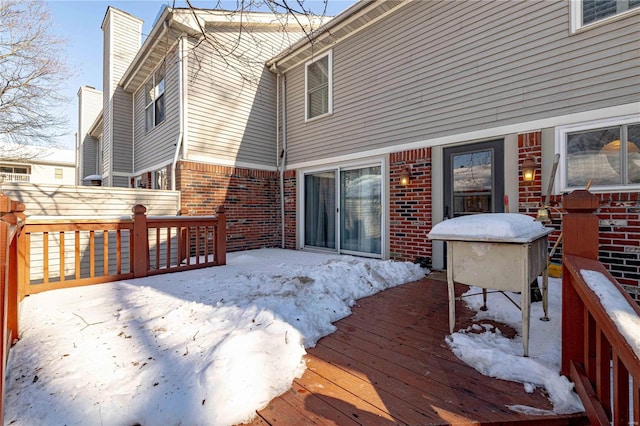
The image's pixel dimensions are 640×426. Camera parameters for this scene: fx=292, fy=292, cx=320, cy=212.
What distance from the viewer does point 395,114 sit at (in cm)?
541

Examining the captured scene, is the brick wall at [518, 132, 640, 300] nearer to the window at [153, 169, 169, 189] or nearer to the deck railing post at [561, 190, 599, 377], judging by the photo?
the deck railing post at [561, 190, 599, 377]

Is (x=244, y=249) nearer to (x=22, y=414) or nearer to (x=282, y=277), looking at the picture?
(x=282, y=277)

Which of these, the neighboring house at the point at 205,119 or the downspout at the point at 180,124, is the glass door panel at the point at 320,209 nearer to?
the neighboring house at the point at 205,119

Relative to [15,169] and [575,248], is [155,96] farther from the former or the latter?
[15,169]

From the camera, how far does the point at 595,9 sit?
3.58 m

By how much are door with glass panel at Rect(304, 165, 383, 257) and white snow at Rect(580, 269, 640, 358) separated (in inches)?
167

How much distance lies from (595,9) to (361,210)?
4.26m

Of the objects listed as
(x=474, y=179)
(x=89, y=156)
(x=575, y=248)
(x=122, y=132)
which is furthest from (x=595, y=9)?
(x=89, y=156)

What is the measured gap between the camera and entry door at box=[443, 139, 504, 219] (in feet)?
14.0

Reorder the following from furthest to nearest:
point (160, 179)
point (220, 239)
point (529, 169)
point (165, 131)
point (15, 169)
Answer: point (15, 169) → point (160, 179) → point (165, 131) → point (220, 239) → point (529, 169)

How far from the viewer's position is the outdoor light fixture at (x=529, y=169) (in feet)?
12.8

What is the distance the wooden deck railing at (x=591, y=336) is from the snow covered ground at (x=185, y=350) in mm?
164

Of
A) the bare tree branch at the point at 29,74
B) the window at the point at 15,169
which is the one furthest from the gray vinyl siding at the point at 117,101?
the window at the point at 15,169

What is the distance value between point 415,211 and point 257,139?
434cm
